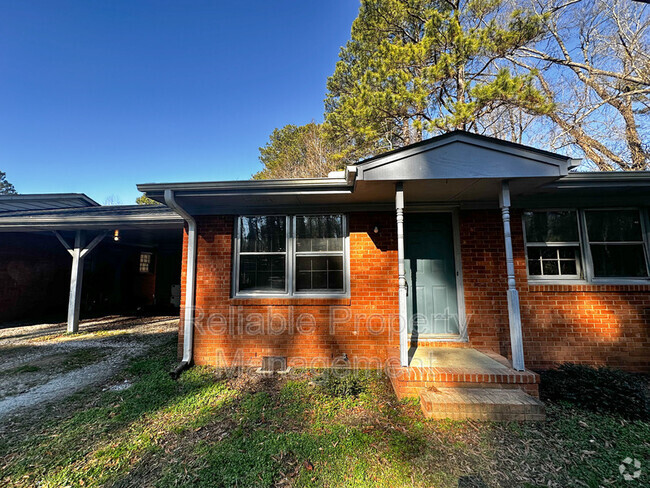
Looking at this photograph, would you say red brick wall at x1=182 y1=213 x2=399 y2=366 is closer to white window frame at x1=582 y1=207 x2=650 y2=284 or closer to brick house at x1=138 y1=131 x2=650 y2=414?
brick house at x1=138 y1=131 x2=650 y2=414

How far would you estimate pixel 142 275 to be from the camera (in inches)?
501

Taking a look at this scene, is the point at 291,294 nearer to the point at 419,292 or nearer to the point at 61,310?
the point at 419,292

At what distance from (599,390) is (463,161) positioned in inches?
127

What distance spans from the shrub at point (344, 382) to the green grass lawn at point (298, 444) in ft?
0.39

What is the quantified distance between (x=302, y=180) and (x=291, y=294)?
6.21 ft

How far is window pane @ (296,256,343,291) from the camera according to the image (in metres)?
4.63

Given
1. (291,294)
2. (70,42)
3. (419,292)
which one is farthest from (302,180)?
(70,42)

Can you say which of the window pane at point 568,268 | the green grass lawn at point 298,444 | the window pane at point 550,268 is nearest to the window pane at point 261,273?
the green grass lawn at point 298,444

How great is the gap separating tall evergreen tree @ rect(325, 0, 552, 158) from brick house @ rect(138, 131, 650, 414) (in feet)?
17.4

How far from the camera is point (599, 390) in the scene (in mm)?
3295

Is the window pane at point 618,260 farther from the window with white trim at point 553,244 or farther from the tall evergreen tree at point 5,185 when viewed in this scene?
the tall evergreen tree at point 5,185

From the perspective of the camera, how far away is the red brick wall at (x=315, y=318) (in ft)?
14.4

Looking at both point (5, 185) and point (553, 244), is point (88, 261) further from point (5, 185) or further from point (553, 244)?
point (5, 185)

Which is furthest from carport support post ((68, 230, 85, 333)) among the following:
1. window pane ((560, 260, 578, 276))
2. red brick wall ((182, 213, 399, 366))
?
window pane ((560, 260, 578, 276))
